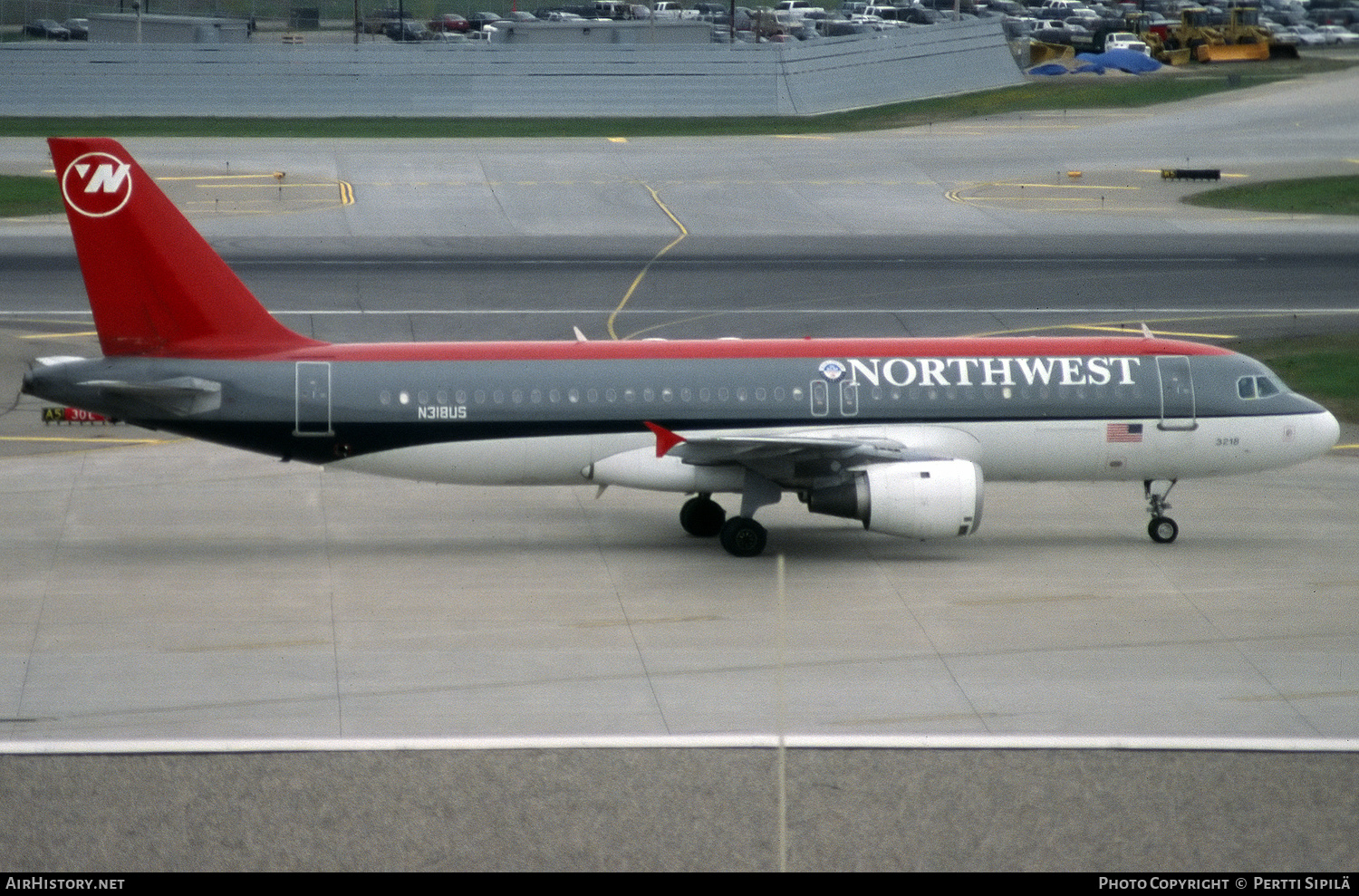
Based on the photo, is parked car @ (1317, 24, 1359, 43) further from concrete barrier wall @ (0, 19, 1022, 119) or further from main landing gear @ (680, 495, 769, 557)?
main landing gear @ (680, 495, 769, 557)

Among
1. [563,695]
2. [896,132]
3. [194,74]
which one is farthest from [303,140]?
[563,695]

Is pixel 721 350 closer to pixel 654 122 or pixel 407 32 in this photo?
pixel 654 122

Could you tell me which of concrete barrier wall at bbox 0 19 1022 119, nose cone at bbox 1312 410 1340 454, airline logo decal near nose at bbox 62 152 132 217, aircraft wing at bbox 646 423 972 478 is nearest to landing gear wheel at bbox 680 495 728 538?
aircraft wing at bbox 646 423 972 478

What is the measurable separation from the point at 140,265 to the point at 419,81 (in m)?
61.4

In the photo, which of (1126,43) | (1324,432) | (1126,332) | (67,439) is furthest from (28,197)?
(1126,43)

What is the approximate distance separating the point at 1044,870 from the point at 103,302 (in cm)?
1846

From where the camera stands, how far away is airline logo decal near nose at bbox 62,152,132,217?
2675 cm

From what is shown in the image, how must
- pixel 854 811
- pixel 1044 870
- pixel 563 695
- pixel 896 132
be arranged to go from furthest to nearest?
pixel 896 132
pixel 563 695
pixel 854 811
pixel 1044 870

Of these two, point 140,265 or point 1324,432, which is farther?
point 1324,432

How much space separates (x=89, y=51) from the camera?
83.6m

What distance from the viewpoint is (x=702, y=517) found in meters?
29.7

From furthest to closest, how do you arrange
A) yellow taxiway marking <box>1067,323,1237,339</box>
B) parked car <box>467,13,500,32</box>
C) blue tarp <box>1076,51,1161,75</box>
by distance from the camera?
1. parked car <box>467,13,500,32</box>
2. blue tarp <box>1076,51,1161,75</box>
3. yellow taxiway marking <box>1067,323,1237,339</box>

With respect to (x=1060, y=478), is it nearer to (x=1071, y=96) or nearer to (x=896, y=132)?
(x=896, y=132)

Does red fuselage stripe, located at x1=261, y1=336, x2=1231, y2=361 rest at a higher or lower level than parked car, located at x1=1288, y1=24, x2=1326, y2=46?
lower
